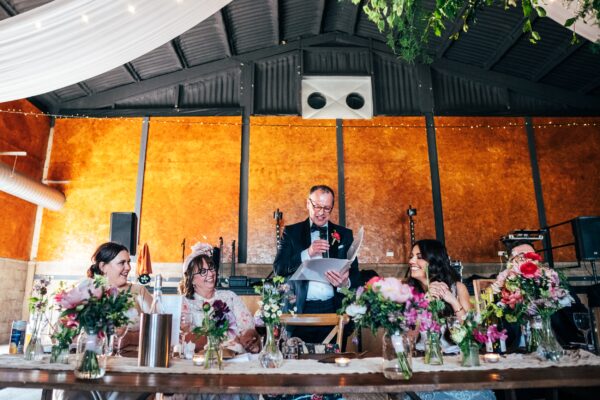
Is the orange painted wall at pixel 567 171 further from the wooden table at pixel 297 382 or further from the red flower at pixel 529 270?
the wooden table at pixel 297 382

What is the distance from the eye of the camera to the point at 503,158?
25.5 feet

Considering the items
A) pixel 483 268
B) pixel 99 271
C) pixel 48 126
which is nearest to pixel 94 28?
pixel 99 271

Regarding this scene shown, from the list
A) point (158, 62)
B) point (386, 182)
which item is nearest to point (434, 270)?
point (386, 182)

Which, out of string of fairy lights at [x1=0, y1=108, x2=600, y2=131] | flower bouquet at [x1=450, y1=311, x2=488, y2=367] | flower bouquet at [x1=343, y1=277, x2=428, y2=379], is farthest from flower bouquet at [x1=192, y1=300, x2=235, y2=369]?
string of fairy lights at [x1=0, y1=108, x2=600, y2=131]

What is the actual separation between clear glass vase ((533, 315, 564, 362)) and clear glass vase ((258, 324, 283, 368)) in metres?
1.00

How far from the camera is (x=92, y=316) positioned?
4.34ft

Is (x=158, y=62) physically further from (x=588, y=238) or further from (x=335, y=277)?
(x=588, y=238)

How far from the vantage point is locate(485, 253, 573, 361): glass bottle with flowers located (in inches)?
62.2

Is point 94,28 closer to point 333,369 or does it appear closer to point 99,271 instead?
point 99,271

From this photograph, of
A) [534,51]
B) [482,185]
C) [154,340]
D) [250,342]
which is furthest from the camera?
[482,185]

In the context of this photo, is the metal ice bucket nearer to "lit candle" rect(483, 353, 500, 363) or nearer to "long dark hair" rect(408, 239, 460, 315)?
"lit candle" rect(483, 353, 500, 363)

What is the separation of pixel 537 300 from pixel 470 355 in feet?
1.22

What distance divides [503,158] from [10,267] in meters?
8.86

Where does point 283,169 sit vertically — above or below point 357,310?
above
